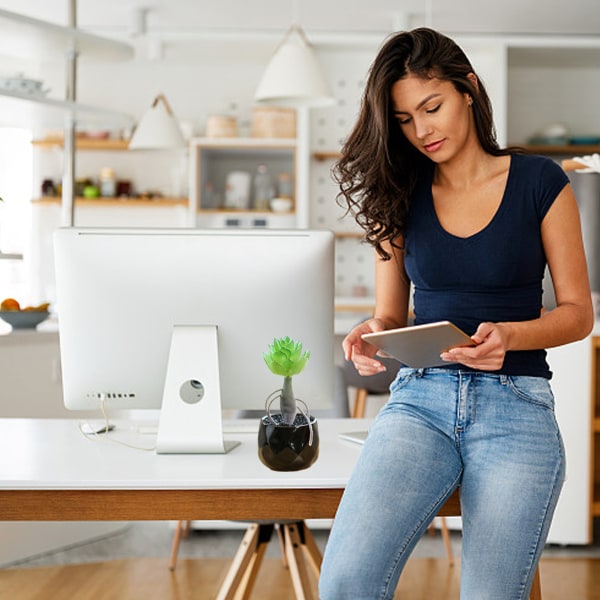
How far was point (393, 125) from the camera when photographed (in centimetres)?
160

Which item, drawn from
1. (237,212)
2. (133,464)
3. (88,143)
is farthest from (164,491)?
(88,143)

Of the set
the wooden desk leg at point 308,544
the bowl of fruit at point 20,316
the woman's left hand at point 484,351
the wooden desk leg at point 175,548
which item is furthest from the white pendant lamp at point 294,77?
the woman's left hand at point 484,351

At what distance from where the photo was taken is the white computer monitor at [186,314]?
1.67m

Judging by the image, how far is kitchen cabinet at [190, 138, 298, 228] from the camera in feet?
19.5

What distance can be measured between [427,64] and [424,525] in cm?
78

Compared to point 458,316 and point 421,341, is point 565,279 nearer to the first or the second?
point 458,316

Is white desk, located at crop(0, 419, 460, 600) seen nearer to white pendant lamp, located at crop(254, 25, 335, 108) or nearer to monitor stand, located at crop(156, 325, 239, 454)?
monitor stand, located at crop(156, 325, 239, 454)

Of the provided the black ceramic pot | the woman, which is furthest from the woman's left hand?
the black ceramic pot

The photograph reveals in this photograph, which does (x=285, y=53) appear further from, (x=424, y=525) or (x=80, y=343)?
(x=424, y=525)

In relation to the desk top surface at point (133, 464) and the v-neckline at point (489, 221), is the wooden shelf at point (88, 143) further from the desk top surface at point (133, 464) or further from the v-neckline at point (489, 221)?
the v-neckline at point (489, 221)

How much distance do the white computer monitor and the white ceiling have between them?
13.3 feet

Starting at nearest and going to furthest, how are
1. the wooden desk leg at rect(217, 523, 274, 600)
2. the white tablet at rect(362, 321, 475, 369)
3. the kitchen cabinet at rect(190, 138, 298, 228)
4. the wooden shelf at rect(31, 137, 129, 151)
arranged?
the white tablet at rect(362, 321, 475, 369) < the wooden desk leg at rect(217, 523, 274, 600) < the kitchen cabinet at rect(190, 138, 298, 228) < the wooden shelf at rect(31, 137, 129, 151)

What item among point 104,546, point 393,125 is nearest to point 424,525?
point 393,125

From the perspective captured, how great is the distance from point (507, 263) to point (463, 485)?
0.38m
